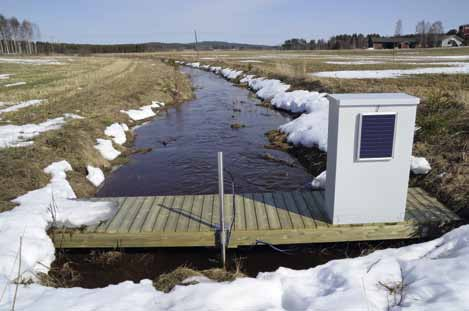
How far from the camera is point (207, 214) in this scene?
6113mm

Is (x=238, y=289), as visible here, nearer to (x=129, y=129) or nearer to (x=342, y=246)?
(x=342, y=246)

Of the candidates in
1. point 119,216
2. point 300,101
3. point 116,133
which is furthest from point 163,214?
point 300,101

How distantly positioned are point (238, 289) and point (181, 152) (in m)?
8.03

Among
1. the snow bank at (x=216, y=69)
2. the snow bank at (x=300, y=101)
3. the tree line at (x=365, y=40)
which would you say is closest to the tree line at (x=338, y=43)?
the tree line at (x=365, y=40)

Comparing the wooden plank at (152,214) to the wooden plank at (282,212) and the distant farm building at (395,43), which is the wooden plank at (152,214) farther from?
the distant farm building at (395,43)

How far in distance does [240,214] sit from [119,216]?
220cm

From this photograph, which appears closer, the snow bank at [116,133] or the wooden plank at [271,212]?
the wooden plank at [271,212]

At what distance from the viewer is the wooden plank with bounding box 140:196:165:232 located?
5719mm

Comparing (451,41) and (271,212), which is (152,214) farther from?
(451,41)

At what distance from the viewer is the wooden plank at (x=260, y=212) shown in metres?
5.70

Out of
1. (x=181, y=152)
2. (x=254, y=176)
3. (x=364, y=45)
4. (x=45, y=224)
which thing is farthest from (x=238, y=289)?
(x=364, y=45)

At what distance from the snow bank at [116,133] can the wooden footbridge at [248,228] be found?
6.63m

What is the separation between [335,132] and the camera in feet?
17.1

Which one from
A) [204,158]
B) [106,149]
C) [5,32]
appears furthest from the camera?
[5,32]
